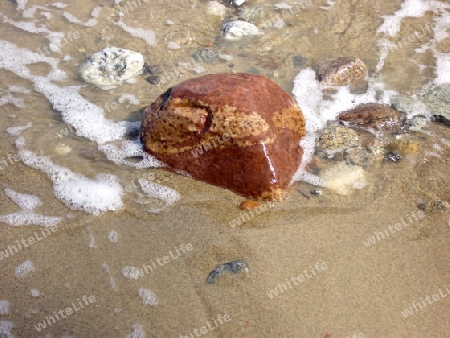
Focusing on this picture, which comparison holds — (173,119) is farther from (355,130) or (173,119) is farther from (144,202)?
(355,130)

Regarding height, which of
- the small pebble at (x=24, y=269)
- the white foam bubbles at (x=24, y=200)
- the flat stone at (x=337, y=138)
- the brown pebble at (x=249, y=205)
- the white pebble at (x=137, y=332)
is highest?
the flat stone at (x=337, y=138)

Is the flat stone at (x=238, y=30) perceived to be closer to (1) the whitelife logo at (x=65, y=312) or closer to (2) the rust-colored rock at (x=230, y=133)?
(2) the rust-colored rock at (x=230, y=133)

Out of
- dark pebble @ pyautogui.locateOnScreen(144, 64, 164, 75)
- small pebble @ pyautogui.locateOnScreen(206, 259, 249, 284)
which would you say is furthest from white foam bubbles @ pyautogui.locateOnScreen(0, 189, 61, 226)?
dark pebble @ pyautogui.locateOnScreen(144, 64, 164, 75)

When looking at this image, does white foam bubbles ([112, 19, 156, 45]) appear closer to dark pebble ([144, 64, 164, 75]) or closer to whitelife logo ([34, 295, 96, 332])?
dark pebble ([144, 64, 164, 75])

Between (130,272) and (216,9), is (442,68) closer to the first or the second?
(216,9)

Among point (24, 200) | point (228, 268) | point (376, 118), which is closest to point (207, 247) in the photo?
point (228, 268)

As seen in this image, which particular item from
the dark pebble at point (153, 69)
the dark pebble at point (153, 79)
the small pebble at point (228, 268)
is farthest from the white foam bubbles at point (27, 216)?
the dark pebble at point (153, 69)
